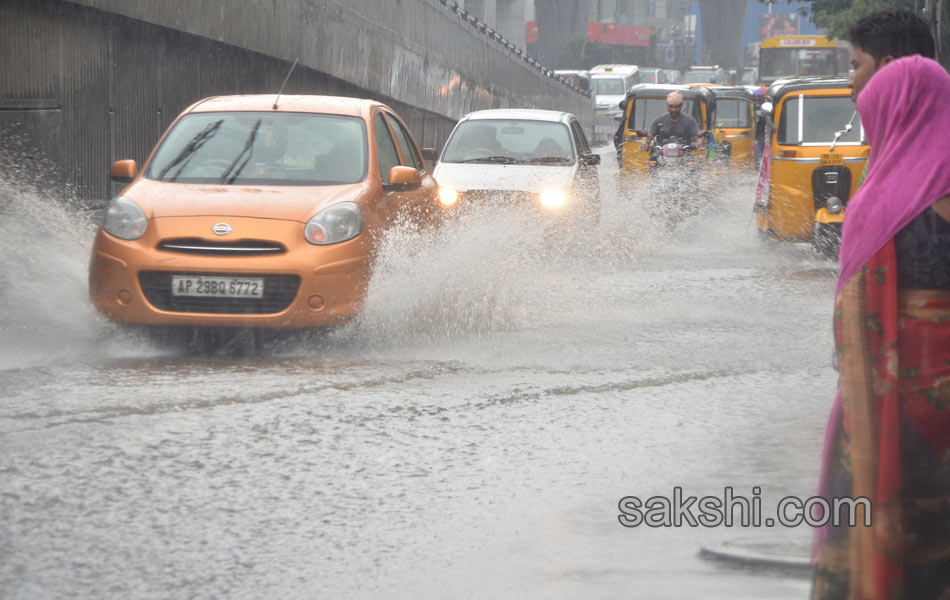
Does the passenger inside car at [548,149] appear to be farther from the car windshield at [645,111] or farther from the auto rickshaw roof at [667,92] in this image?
the car windshield at [645,111]

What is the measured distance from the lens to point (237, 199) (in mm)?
8969

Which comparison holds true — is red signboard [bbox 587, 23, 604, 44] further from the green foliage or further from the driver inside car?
the driver inside car

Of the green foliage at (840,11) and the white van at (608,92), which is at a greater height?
the green foliage at (840,11)

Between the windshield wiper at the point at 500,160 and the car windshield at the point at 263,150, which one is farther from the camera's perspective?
the windshield wiper at the point at 500,160

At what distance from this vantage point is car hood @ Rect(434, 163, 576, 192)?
14969mm

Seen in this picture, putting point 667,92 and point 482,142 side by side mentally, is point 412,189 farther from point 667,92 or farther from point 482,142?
point 667,92

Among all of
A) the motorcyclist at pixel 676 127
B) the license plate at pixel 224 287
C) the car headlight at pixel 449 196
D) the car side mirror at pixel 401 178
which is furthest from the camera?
the motorcyclist at pixel 676 127

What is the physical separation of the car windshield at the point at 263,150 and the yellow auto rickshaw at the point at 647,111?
15274 millimetres

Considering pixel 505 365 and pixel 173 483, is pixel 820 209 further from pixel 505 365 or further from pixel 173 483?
pixel 173 483

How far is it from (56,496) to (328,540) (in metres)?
1.14

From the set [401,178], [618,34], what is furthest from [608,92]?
[618,34]

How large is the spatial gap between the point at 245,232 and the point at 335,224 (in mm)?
555

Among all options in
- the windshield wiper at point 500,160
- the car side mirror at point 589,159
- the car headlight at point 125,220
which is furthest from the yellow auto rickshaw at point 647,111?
the car headlight at point 125,220

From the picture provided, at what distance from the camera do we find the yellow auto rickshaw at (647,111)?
25.8 meters
